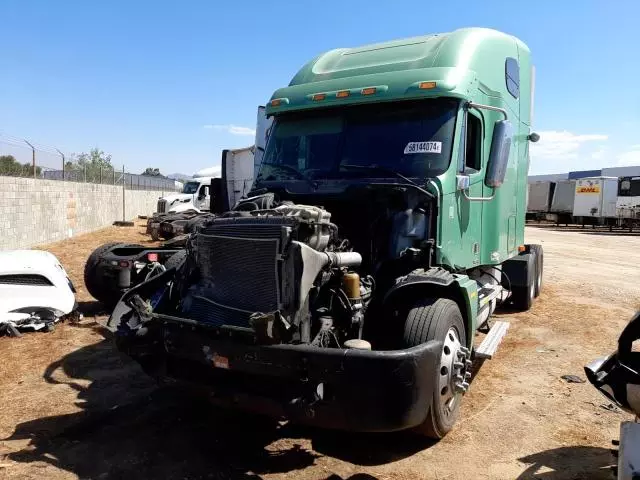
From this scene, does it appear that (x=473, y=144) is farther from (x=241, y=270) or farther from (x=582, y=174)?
(x=582, y=174)

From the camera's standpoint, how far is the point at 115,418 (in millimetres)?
4449

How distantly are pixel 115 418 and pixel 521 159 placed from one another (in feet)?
19.6

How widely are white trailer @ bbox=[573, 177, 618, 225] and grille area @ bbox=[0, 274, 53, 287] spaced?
33334mm

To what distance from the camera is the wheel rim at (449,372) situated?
395cm

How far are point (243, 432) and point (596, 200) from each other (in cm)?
3446

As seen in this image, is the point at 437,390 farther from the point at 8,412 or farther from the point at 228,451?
the point at 8,412

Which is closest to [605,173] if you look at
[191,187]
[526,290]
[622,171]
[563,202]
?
[622,171]

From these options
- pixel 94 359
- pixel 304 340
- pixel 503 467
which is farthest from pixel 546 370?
pixel 94 359

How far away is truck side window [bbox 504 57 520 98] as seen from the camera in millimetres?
6176

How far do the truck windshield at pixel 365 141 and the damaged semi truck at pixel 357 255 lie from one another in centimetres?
1

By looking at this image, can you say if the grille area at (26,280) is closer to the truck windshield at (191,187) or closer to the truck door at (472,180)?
the truck door at (472,180)

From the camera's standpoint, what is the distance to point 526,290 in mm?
8523

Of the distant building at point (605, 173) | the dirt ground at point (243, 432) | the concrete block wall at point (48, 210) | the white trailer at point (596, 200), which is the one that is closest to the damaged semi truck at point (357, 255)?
the dirt ground at point (243, 432)

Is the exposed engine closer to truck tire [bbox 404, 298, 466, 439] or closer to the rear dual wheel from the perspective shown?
truck tire [bbox 404, 298, 466, 439]
